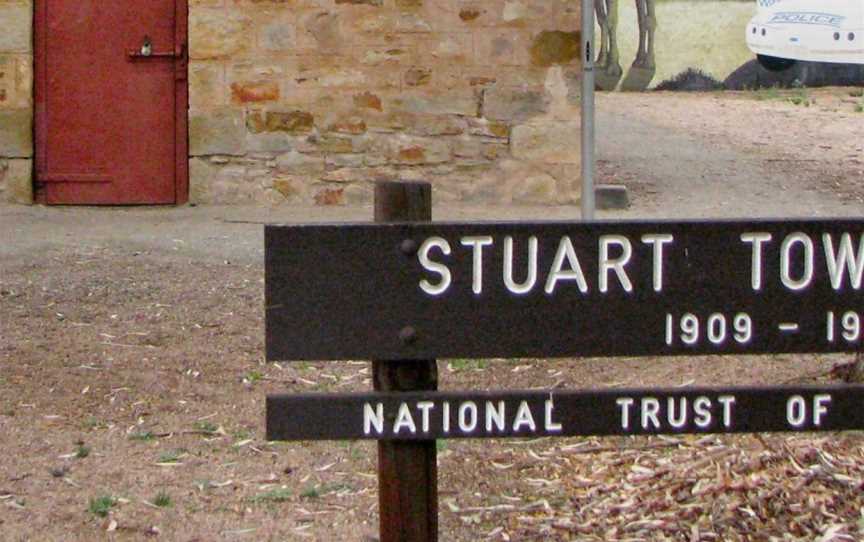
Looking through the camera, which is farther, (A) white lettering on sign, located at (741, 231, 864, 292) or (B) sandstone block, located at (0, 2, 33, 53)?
(B) sandstone block, located at (0, 2, 33, 53)

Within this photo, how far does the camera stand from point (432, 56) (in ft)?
34.1

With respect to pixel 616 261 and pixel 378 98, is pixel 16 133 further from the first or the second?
A: pixel 616 261

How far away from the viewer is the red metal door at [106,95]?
33.8 ft

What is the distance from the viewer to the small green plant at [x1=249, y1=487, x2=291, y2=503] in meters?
5.18

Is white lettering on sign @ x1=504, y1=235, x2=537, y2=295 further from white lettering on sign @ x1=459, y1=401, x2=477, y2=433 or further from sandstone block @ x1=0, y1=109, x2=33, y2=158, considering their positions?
sandstone block @ x1=0, y1=109, x2=33, y2=158

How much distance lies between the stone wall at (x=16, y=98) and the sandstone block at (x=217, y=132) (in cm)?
106

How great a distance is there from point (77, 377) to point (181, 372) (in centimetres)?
42

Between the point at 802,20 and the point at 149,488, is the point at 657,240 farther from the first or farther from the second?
the point at 802,20

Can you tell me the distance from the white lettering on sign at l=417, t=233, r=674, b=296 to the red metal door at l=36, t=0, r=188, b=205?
736 centimetres

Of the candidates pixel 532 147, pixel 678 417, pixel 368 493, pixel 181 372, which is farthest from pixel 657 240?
pixel 532 147

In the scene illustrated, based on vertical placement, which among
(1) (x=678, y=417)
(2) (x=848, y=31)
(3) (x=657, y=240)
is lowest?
(1) (x=678, y=417)

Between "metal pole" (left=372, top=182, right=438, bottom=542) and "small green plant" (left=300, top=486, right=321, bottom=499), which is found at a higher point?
Answer: "metal pole" (left=372, top=182, right=438, bottom=542)

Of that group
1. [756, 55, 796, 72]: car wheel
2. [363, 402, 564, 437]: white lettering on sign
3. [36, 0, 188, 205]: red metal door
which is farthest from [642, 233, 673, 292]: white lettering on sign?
[756, 55, 796, 72]: car wheel

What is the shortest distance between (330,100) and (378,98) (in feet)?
1.04
